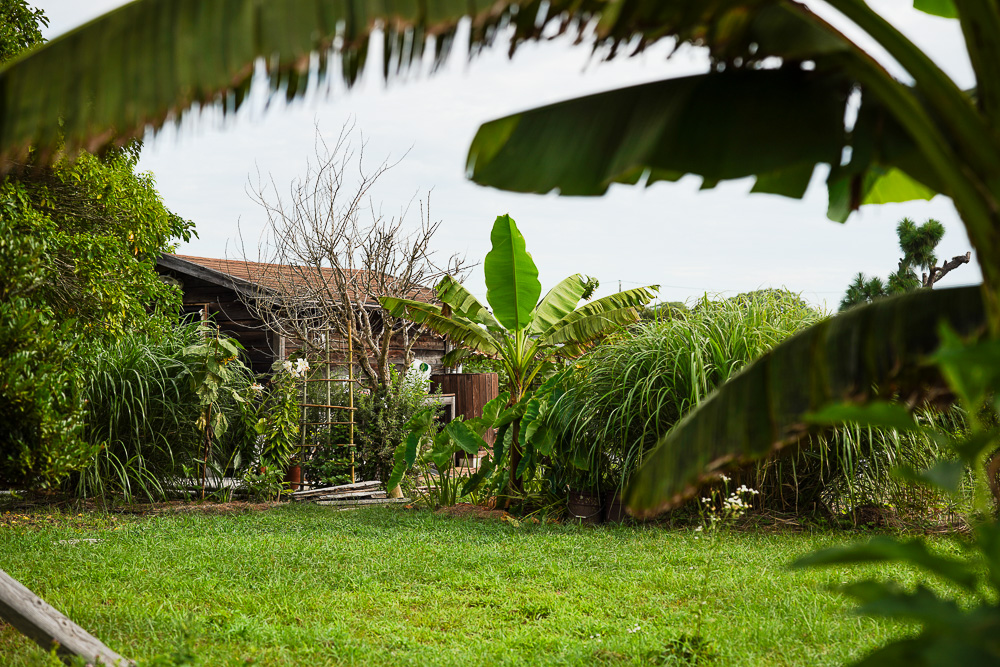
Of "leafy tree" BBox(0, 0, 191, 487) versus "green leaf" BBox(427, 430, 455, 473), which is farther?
"green leaf" BBox(427, 430, 455, 473)

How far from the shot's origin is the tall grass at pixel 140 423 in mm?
9195

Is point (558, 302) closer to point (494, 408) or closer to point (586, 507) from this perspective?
point (494, 408)

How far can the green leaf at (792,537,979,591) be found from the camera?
1.16m

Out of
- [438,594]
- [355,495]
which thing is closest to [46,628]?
[438,594]

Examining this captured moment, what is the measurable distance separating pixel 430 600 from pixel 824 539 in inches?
144

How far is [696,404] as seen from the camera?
7102mm

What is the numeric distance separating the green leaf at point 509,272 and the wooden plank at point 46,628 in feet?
17.4

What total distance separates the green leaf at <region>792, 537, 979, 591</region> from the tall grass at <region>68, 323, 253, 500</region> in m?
9.15

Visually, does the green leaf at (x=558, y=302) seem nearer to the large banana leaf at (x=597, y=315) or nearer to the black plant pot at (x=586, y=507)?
the large banana leaf at (x=597, y=315)

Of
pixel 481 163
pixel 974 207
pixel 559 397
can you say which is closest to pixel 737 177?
pixel 974 207

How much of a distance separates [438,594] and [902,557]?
4.14m

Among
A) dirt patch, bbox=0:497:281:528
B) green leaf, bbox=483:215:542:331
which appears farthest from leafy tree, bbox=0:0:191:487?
green leaf, bbox=483:215:542:331

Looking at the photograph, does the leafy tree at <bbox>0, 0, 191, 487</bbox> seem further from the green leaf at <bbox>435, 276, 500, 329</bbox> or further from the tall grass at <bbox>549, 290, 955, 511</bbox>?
the tall grass at <bbox>549, 290, 955, 511</bbox>

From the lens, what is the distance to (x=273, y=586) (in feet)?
16.6
